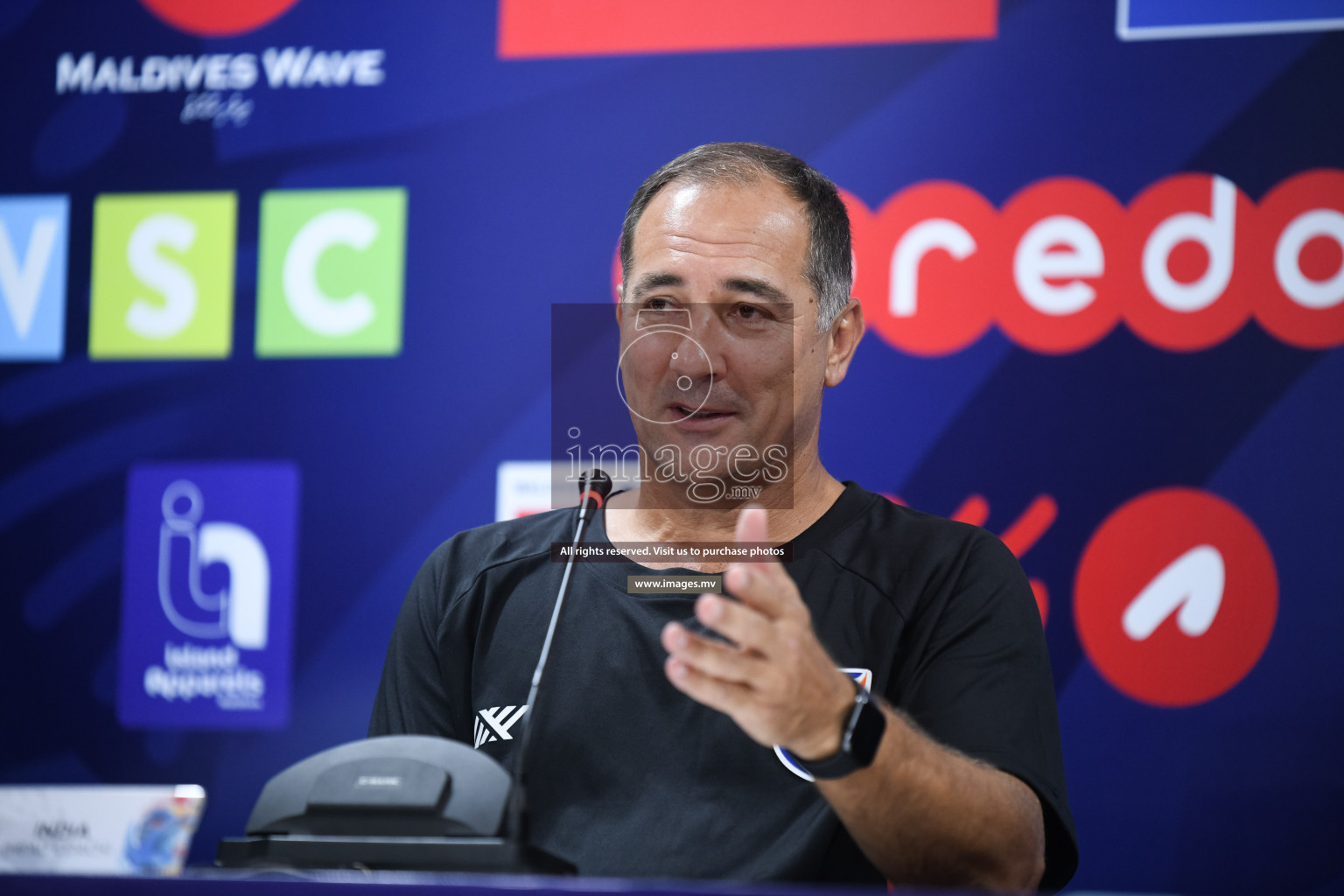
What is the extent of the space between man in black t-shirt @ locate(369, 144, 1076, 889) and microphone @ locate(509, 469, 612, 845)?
107mm

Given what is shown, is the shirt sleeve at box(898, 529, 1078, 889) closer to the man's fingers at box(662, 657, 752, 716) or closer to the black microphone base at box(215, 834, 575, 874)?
the man's fingers at box(662, 657, 752, 716)

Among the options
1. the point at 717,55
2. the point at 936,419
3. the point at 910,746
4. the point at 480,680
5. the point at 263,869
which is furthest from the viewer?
the point at 717,55

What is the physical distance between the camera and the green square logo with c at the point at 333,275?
228 centimetres

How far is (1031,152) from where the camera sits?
2059 millimetres

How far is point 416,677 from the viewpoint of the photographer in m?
1.49

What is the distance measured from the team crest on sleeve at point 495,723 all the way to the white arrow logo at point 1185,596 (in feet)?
3.48

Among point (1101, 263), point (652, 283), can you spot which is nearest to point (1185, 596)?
point (1101, 263)

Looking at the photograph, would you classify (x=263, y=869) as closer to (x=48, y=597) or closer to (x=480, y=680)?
(x=480, y=680)

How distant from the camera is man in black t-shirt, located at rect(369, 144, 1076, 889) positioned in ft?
3.82

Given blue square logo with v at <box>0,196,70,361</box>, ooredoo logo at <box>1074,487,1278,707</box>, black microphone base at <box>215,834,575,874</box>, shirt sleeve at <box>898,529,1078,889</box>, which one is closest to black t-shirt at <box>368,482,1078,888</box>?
shirt sleeve at <box>898,529,1078,889</box>

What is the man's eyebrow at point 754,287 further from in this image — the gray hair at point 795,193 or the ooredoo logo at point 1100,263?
the ooredoo logo at point 1100,263

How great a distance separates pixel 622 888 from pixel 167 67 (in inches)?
89.5

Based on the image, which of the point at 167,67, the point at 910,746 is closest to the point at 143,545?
the point at 167,67

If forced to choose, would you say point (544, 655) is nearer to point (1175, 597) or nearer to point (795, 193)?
point (795, 193)
